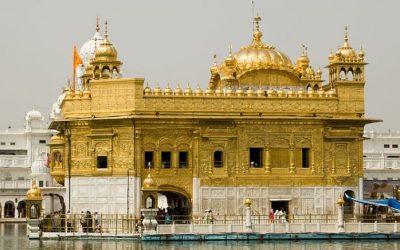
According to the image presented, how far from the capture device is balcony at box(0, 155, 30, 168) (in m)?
83.0

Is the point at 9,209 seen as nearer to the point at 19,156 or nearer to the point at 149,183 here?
the point at 19,156

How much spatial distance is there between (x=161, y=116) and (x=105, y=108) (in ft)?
7.53

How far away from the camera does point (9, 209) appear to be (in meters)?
76.4

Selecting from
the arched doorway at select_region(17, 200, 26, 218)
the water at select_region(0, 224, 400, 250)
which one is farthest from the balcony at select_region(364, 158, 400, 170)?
the water at select_region(0, 224, 400, 250)

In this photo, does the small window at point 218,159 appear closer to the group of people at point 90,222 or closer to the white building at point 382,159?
the group of people at point 90,222

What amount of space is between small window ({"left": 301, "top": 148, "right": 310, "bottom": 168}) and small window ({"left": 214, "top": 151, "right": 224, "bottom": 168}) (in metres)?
3.44

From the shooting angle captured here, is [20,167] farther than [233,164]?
Yes

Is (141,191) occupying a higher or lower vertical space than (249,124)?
lower

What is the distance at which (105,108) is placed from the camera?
41312mm

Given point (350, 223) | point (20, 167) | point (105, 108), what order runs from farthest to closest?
point (20, 167)
point (105, 108)
point (350, 223)

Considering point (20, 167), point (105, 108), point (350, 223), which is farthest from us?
point (20, 167)

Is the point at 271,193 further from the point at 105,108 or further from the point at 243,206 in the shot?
the point at 105,108

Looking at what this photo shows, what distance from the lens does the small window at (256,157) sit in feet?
139

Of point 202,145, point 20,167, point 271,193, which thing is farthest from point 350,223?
point 20,167
